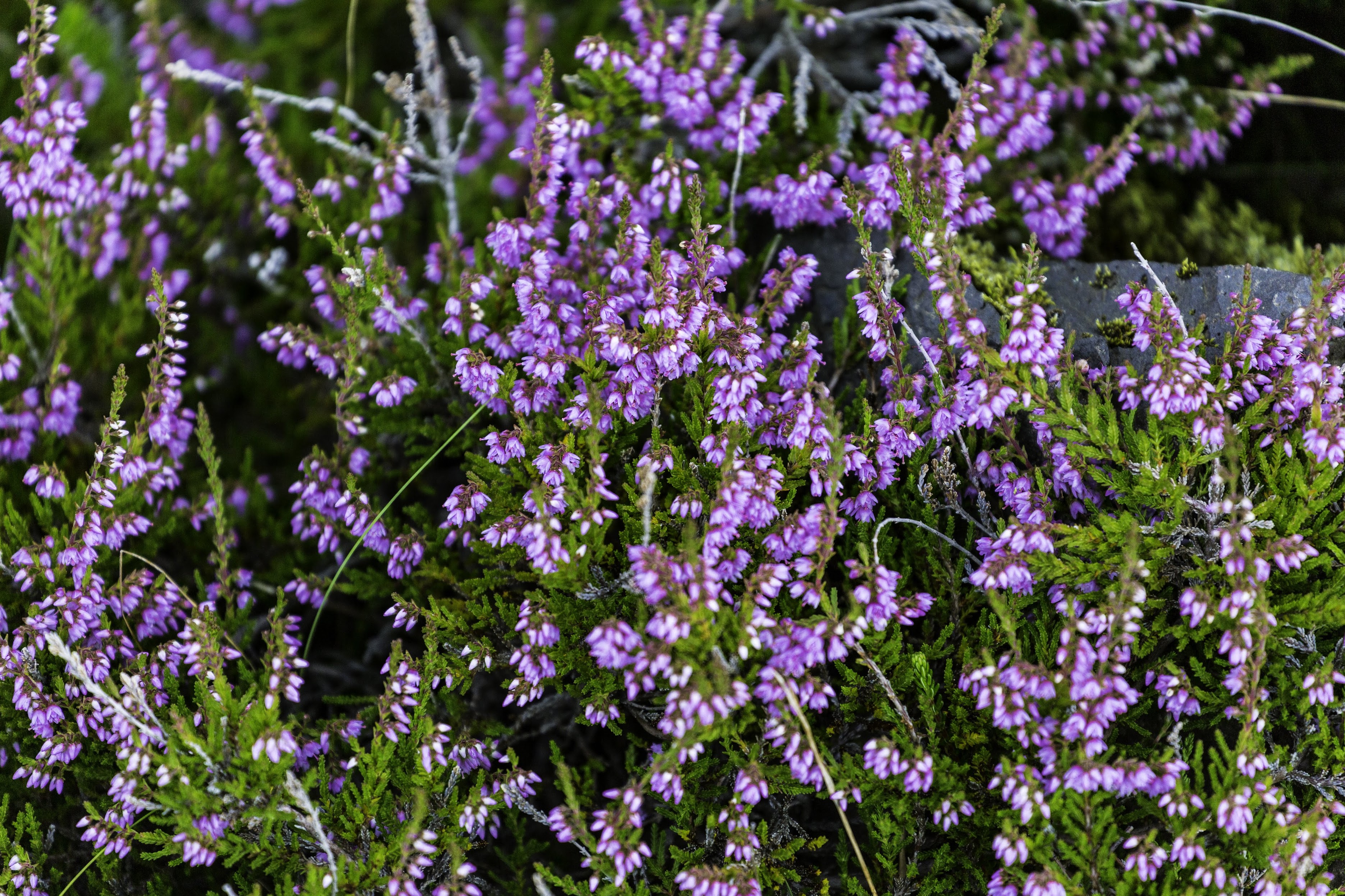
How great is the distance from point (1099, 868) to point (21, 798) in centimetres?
325

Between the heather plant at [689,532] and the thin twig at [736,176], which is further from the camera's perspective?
the thin twig at [736,176]

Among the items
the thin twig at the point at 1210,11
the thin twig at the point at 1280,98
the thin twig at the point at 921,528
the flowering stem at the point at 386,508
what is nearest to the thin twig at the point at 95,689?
the flowering stem at the point at 386,508

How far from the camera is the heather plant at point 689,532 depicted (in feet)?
8.09

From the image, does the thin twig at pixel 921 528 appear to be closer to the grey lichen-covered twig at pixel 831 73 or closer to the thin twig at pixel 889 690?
the thin twig at pixel 889 690

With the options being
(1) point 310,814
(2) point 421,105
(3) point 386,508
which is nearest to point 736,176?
(2) point 421,105

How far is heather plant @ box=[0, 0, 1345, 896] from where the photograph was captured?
246cm

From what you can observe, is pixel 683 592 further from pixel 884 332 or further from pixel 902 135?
pixel 902 135

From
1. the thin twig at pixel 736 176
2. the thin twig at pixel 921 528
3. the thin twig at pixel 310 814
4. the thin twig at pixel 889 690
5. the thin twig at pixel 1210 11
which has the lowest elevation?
the thin twig at pixel 310 814

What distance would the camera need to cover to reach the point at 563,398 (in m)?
3.16

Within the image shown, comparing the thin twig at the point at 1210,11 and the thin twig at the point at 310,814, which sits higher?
the thin twig at the point at 1210,11

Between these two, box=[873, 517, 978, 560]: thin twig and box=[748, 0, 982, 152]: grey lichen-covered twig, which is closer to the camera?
box=[873, 517, 978, 560]: thin twig

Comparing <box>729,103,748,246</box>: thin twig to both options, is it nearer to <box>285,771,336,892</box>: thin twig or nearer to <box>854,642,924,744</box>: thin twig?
<box>854,642,924,744</box>: thin twig

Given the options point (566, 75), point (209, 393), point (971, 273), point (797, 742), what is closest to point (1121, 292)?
point (971, 273)

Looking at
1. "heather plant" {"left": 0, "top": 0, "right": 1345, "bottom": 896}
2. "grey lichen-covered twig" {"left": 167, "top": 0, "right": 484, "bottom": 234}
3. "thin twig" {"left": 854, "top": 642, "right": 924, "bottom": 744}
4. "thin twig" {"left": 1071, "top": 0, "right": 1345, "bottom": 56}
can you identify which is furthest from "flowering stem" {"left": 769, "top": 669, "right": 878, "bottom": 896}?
"thin twig" {"left": 1071, "top": 0, "right": 1345, "bottom": 56}
